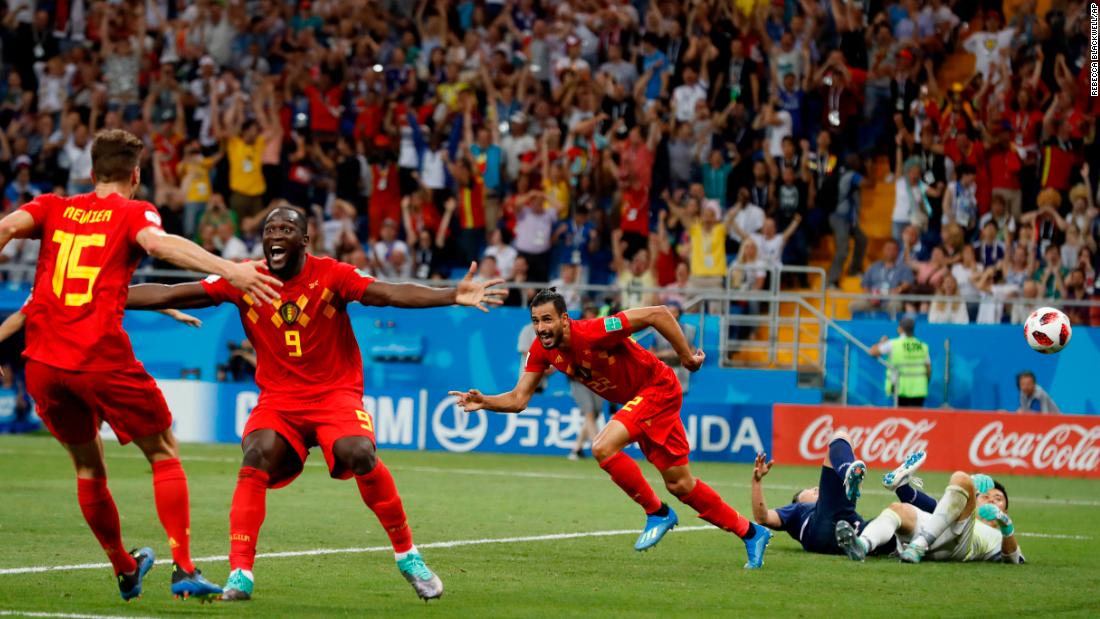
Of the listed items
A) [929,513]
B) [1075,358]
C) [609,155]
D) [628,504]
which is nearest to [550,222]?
[609,155]

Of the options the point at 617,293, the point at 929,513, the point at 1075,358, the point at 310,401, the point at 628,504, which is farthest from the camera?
the point at 617,293

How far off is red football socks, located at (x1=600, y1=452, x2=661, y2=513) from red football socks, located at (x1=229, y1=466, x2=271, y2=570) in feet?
10.4

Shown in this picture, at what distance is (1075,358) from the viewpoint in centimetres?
2250

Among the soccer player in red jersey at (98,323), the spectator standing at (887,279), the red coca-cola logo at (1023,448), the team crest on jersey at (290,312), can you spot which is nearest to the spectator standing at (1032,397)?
the red coca-cola logo at (1023,448)

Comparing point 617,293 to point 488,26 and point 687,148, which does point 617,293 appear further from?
point 488,26

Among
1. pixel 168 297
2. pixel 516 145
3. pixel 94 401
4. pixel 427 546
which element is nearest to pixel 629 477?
pixel 427 546

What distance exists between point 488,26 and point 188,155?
225 inches

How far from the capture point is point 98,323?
8.09 m

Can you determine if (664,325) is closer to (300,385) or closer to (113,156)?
(300,385)

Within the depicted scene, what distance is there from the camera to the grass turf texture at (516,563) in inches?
347

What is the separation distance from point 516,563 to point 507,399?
1109 mm

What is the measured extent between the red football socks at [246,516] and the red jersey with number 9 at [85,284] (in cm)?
97

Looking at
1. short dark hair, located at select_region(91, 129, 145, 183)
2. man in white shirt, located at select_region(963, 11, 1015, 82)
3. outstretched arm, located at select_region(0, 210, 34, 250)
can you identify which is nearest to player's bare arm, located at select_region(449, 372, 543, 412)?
short dark hair, located at select_region(91, 129, 145, 183)

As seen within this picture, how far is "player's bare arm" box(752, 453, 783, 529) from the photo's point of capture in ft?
36.6
